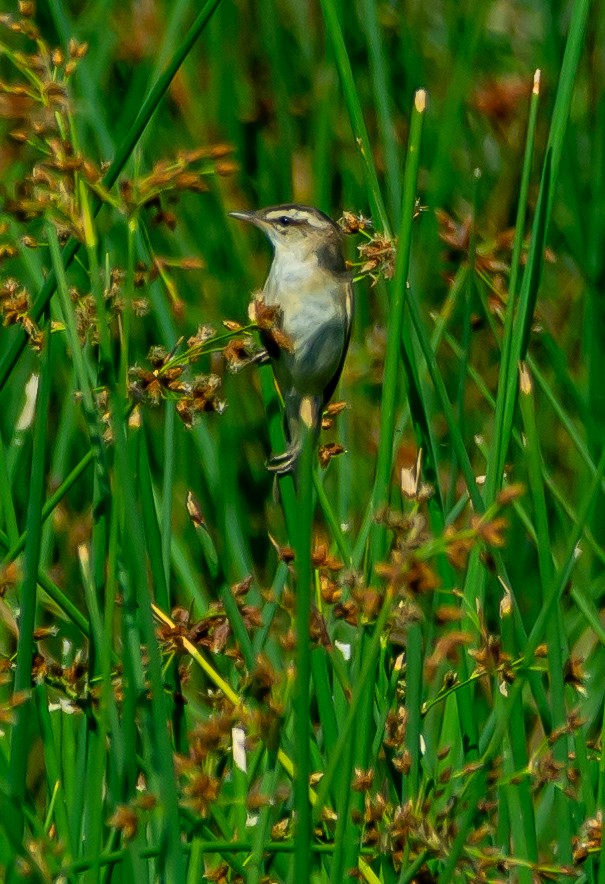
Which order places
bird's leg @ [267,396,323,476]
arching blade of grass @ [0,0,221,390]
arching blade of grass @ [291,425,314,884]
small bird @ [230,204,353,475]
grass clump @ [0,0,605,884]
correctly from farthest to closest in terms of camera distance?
small bird @ [230,204,353,475], bird's leg @ [267,396,323,476], arching blade of grass @ [0,0,221,390], grass clump @ [0,0,605,884], arching blade of grass @ [291,425,314,884]

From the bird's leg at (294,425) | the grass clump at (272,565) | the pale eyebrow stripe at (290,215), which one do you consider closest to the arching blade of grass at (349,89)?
the grass clump at (272,565)

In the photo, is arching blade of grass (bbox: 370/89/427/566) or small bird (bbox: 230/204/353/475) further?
small bird (bbox: 230/204/353/475)

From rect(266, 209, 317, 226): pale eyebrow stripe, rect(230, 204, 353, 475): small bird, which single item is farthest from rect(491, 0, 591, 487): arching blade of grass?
rect(266, 209, 317, 226): pale eyebrow stripe

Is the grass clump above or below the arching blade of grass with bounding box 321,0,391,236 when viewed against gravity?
below

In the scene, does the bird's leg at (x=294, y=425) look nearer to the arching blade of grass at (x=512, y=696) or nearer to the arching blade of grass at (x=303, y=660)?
the arching blade of grass at (x=512, y=696)

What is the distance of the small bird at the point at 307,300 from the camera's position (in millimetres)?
2217

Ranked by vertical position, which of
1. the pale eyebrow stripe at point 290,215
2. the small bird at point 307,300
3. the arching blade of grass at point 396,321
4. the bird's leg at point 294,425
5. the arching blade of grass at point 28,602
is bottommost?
the bird's leg at point 294,425

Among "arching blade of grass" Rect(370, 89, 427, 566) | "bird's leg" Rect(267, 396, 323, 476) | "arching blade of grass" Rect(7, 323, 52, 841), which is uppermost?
"arching blade of grass" Rect(370, 89, 427, 566)

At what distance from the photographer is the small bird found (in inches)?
87.3

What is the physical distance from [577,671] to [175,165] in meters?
0.73

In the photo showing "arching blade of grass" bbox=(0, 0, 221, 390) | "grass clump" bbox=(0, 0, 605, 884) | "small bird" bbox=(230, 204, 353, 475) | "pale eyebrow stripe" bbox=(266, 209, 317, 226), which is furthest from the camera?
"pale eyebrow stripe" bbox=(266, 209, 317, 226)

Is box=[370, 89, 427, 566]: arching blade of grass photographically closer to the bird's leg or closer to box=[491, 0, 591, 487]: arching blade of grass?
box=[491, 0, 591, 487]: arching blade of grass

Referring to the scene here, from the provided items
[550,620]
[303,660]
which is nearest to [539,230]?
[550,620]

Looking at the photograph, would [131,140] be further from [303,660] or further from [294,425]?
[294,425]
